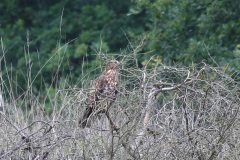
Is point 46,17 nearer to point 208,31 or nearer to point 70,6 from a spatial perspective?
point 70,6

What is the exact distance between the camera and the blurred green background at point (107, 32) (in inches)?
272

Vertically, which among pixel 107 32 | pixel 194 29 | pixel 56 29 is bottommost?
pixel 107 32

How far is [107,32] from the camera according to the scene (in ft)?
37.2

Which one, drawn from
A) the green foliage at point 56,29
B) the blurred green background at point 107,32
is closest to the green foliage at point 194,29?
the blurred green background at point 107,32

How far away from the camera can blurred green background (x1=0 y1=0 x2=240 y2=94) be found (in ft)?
→ 22.7

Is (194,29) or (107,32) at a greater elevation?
(194,29)

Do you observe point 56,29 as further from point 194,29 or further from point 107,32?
point 194,29

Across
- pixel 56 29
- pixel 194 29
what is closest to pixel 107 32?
pixel 56 29

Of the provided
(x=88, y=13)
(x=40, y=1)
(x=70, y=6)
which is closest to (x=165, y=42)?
(x=88, y=13)

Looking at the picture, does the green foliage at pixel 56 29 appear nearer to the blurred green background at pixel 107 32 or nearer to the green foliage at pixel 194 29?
the blurred green background at pixel 107 32

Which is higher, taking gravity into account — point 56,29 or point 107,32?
point 56,29

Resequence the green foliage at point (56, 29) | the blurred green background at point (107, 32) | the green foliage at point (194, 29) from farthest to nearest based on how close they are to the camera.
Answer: the green foliage at point (56, 29) < the blurred green background at point (107, 32) < the green foliage at point (194, 29)

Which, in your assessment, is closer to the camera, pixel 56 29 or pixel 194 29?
pixel 194 29

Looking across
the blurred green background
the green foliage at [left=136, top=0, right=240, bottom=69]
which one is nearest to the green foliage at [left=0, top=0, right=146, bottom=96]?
the blurred green background
